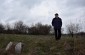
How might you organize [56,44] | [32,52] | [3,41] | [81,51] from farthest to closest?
[3,41] < [56,44] < [32,52] < [81,51]

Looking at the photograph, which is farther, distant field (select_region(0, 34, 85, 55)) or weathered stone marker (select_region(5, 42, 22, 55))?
weathered stone marker (select_region(5, 42, 22, 55))

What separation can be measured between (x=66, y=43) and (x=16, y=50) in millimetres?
3723

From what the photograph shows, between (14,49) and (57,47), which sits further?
(14,49)

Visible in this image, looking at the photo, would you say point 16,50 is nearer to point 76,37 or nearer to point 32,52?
point 32,52

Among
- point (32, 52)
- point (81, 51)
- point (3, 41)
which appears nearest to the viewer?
point (81, 51)

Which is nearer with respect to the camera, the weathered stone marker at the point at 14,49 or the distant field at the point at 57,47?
the distant field at the point at 57,47

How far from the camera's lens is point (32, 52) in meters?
17.2

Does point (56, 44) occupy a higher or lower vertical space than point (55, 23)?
lower

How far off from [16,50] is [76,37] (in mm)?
4451

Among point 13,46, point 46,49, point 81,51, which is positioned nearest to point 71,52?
point 81,51

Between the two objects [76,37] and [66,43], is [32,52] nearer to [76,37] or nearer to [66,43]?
[66,43]

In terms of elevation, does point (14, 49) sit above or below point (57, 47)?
below

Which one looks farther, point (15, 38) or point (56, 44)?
point (15, 38)

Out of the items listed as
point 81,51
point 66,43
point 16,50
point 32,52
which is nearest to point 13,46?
point 16,50
